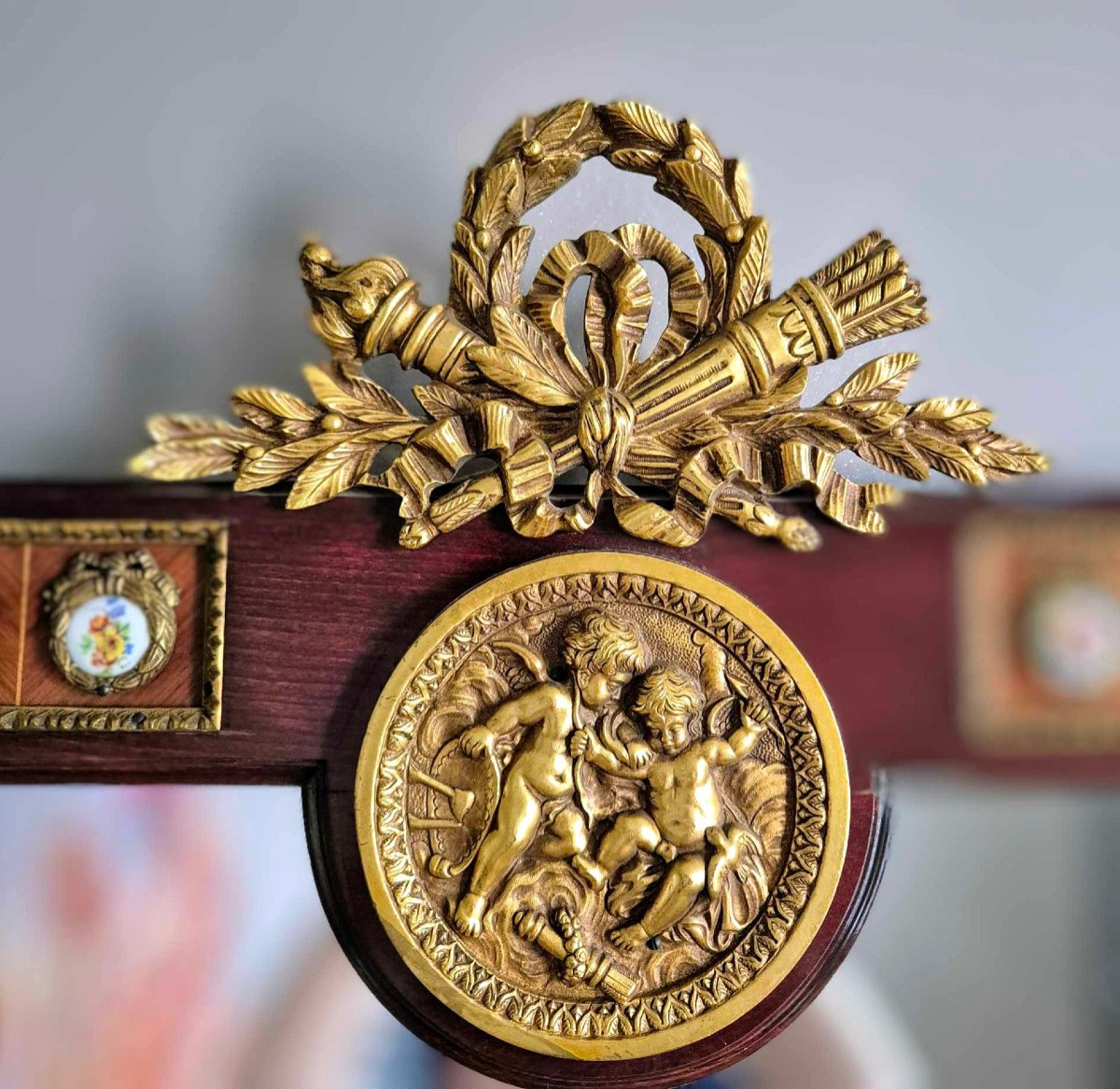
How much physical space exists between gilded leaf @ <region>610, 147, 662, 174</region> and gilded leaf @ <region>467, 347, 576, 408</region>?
0.15m

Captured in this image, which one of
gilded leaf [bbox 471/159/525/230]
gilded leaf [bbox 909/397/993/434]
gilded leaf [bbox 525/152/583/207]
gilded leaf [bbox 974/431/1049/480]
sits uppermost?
gilded leaf [bbox 525/152/583/207]

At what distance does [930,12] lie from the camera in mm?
884

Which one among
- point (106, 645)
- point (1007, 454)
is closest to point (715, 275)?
point (1007, 454)

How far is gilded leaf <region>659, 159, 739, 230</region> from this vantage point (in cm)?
73

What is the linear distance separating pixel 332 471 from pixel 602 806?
0.27 m

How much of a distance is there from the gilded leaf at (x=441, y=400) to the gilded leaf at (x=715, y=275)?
0.17 metres

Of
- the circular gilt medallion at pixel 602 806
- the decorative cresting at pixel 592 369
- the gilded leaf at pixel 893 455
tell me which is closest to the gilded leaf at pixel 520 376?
the decorative cresting at pixel 592 369

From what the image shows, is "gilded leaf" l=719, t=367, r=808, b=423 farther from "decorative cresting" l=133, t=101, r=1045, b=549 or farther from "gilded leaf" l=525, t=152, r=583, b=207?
"gilded leaf" l=525, t=152, r=583, b=207

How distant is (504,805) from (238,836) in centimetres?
35

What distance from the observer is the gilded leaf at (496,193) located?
2.37 feet

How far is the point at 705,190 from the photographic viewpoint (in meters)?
0.73

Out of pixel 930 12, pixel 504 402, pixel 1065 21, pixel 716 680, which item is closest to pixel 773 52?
pixel 930 12

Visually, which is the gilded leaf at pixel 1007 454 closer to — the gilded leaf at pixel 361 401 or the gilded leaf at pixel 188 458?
the gilded leaf at pixel 361 401

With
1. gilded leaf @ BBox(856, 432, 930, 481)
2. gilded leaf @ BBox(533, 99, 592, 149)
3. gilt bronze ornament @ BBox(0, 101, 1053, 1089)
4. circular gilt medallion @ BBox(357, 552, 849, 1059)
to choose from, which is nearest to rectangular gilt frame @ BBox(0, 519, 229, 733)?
gilt bronze ornament @ BBox(0, 101, 1053, 1089)
